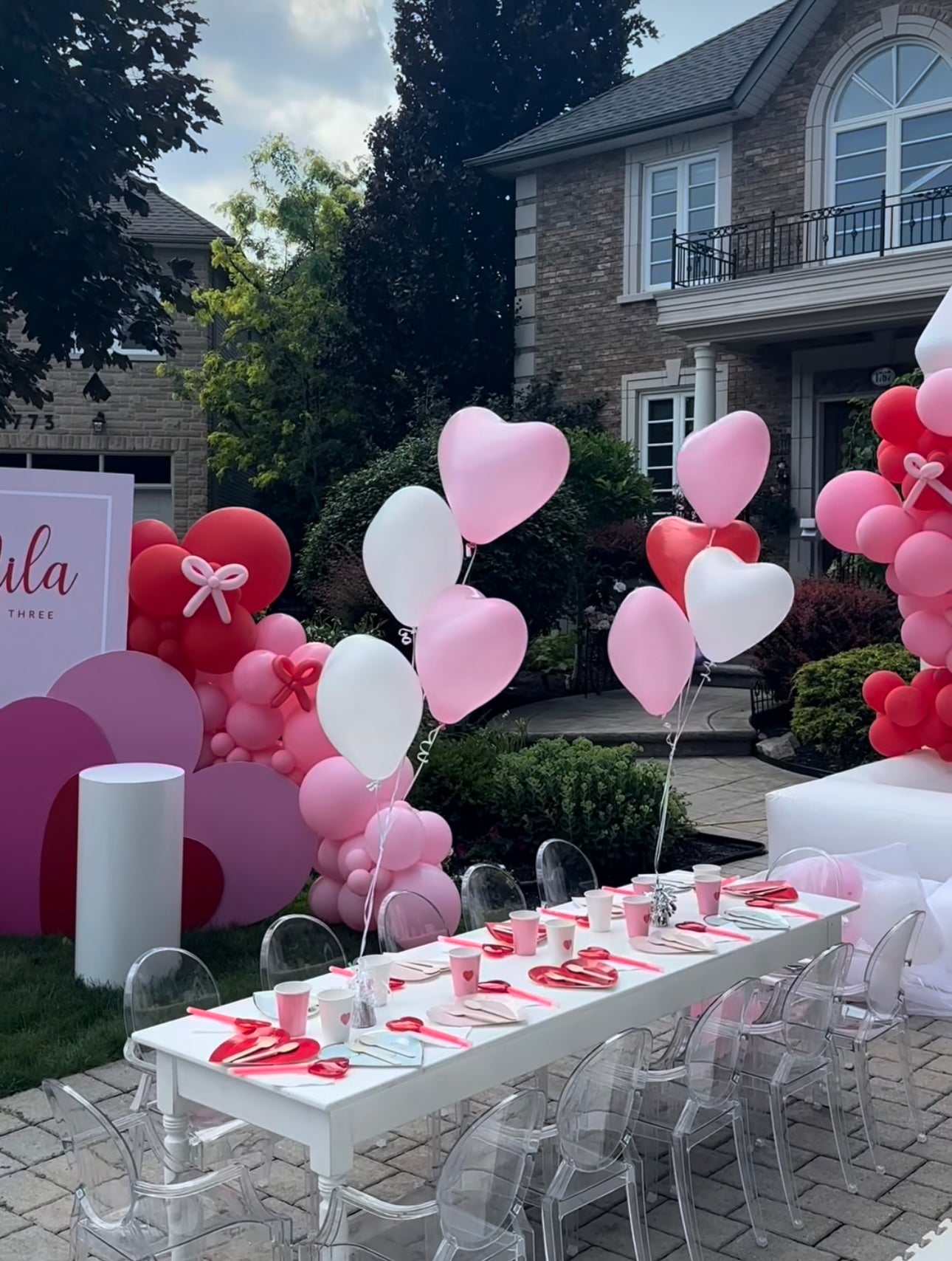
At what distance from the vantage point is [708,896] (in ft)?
15.8

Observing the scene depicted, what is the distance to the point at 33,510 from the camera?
6.56 meters

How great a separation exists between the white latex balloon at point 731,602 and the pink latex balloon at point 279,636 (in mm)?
2543

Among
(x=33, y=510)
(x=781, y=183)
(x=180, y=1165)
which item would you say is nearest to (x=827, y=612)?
(x=781, y=183)

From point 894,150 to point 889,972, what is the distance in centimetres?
1296

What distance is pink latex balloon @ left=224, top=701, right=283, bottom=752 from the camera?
653 cm

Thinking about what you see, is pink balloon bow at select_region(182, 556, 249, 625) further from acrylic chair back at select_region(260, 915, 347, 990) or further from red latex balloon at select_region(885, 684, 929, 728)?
red latex balloon at select_region(885, 684, 929, 728)

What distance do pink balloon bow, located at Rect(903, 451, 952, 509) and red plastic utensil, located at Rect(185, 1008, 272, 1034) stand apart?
4.35 m

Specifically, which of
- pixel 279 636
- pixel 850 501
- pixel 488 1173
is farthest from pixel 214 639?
pixel 488 1173

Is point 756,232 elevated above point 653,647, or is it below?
above

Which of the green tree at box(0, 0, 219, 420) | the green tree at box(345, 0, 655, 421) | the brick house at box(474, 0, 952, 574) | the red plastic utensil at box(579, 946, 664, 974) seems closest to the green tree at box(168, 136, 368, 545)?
the green tree at box(345, 0, 655, 421)

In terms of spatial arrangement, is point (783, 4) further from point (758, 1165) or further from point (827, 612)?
point (758, 1165)

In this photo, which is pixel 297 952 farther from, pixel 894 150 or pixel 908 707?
pixel 894 150

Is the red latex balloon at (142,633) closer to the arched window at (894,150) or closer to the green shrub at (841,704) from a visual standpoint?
the green shrub at (841,704)

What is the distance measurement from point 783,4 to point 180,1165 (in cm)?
1895
